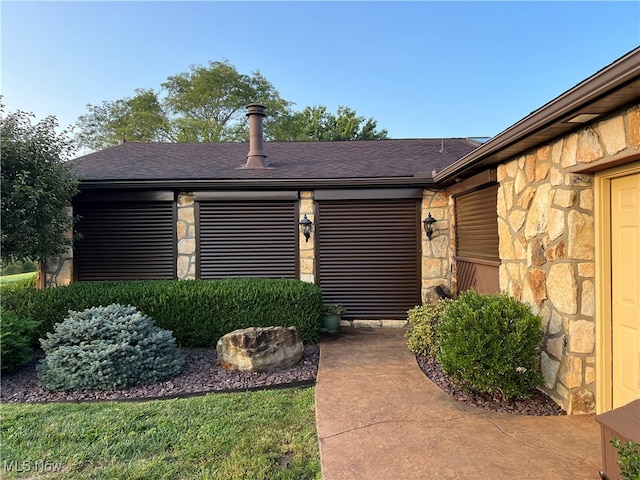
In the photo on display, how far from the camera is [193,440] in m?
2.67

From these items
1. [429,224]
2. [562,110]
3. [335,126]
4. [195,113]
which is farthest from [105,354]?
[335,126]

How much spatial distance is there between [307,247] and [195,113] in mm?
19396

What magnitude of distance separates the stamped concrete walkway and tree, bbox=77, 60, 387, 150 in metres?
19.8

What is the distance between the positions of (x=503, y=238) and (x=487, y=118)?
20.0 meters

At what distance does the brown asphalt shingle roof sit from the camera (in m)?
6.34

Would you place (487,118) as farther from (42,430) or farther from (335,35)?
(42,430)

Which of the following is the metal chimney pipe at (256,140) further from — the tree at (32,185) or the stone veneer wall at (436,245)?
the stone veneer wall at (436,245)

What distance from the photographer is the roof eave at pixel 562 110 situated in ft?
6.29

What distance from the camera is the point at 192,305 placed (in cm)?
503

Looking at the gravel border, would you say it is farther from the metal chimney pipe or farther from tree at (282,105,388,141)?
tree at (282,105,388,141)

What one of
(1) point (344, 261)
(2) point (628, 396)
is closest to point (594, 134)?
(2) point (628, 396)

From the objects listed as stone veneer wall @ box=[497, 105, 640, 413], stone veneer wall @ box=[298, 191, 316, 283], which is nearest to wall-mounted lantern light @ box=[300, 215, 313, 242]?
stone veneer wall @ box=[298, 191, 316, 283]

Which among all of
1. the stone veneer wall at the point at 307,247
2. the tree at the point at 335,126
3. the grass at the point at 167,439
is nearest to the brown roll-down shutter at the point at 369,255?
the stone veneer wall at the point at 307,247

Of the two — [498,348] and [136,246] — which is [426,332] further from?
[136,246]
